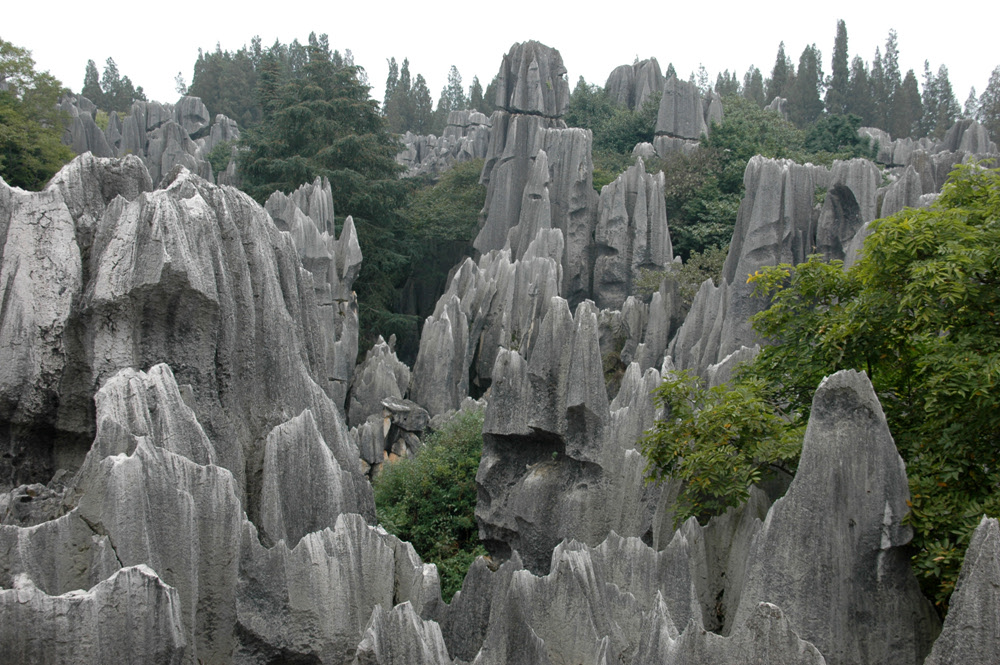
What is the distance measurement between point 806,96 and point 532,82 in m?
34.1

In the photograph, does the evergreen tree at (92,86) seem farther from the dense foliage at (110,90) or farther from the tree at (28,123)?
the tree at (28,123)

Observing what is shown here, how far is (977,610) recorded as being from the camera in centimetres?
627

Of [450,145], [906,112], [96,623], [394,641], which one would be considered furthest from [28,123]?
[906,112]

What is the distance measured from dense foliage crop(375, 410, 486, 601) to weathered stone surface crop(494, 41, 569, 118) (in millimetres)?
22977

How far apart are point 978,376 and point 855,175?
71.7 feet

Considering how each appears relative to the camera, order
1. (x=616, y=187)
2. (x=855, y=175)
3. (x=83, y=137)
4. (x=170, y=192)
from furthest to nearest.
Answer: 1. (x=83, y=137)
2. (x=616, y=187)
3. (x=855, y=175)
4. (x=170, y=192)

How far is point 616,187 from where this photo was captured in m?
33.8

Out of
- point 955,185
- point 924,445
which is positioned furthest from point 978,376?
point 955,185

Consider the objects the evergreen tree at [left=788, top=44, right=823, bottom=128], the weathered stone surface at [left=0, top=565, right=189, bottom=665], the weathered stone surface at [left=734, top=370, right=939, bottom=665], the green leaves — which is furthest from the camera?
the evergreen tree at [left=788, top=44, right=823, bottom=128]

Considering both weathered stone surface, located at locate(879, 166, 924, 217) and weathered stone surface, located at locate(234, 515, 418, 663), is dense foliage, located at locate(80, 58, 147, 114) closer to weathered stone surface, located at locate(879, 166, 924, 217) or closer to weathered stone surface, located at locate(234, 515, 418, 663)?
weathered stone surface, located at locate(879, 166, 924, 217)

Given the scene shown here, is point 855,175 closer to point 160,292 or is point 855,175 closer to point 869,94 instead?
point 160,292

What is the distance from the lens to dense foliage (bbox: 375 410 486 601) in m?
16.4

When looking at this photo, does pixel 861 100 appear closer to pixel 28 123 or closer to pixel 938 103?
pixel 938 103

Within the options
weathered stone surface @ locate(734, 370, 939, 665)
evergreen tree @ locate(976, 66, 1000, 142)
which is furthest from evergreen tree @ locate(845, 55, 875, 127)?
weathered stone surface @ locate(734, 370, 939, 665)
